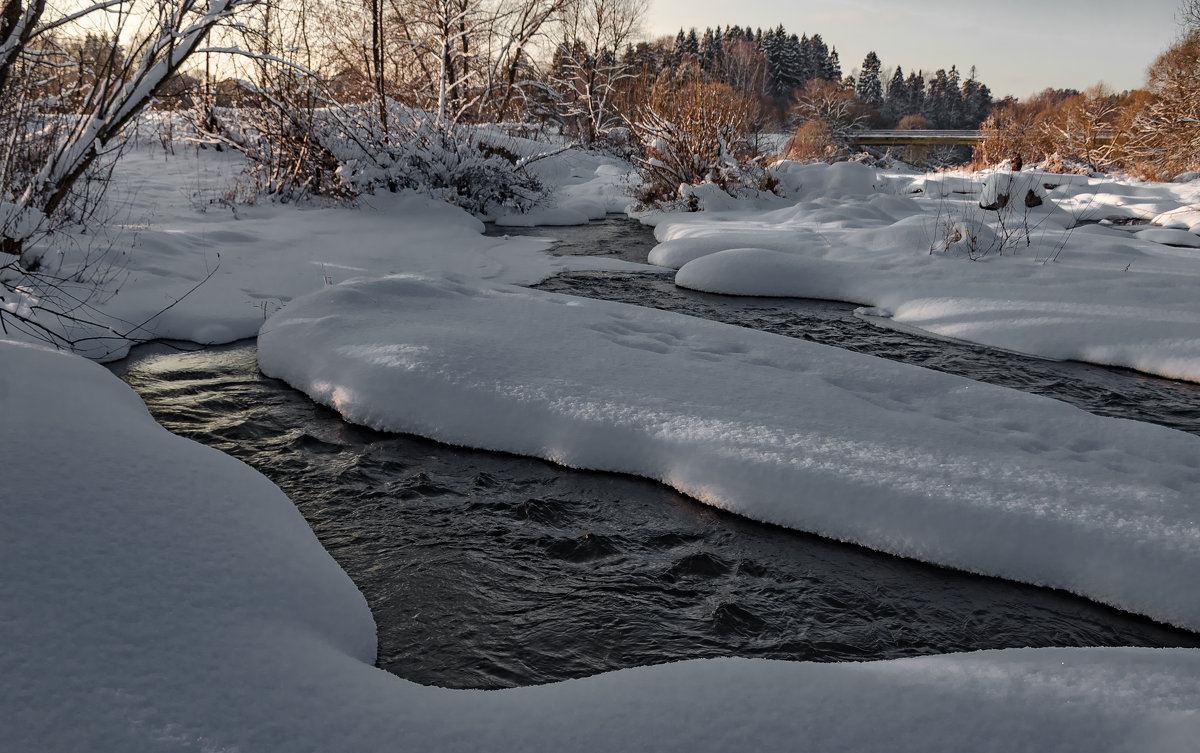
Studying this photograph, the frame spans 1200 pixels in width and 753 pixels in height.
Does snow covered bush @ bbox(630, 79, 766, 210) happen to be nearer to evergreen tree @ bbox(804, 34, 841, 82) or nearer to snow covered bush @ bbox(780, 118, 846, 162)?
snow covered bush @ bbox(780, 118, 846, 162)

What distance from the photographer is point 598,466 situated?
3312 mm

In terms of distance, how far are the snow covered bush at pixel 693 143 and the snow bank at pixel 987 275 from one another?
1821mm

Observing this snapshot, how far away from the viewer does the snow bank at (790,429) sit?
2.67m

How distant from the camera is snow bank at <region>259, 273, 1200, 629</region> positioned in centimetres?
267

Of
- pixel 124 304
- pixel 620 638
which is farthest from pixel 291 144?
pixel 620 638

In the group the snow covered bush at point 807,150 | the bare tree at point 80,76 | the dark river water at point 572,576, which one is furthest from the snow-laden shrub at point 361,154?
the snow covered bush at point 807,150

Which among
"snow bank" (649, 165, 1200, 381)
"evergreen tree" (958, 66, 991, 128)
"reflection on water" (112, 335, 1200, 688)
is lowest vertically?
"reflection on water" (112, 335, 1200, 688)

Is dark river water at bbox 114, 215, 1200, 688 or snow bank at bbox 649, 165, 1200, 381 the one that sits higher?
snow bank at bbox 649, 165, 1200, 381

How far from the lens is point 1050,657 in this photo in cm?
194

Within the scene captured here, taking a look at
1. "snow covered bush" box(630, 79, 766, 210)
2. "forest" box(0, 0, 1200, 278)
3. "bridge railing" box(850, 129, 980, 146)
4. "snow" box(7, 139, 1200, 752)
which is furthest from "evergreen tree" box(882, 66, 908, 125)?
"snow" box(7, 139, 1200, 752)

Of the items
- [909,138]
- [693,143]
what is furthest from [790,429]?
[909,138]

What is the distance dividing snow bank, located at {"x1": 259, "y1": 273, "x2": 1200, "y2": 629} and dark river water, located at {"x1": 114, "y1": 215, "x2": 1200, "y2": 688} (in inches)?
4.4

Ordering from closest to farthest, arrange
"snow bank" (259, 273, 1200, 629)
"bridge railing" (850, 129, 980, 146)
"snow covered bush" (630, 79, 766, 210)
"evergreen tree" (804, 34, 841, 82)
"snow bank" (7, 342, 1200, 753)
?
"snow bank" (7, 342, 1200, 753)
"snow bank" (259, 273, 1200, 629)
"snow covered bush" (630, 79, 766, 210)
"bridge railing" (850, 129, 980, 146)
"evergreen tree" (804, 34, 841, 82)

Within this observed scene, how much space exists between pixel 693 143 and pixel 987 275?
5.69 metres
